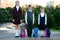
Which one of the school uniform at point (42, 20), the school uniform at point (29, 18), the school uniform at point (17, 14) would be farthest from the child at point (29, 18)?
the school uniform at point (17, 14)

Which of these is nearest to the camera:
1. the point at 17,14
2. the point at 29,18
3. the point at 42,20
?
the point at 42,20

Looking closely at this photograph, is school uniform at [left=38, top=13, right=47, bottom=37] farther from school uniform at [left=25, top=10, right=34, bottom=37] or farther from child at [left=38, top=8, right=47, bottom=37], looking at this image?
school uniform at [left=25, top=10, right=34, bottom=37]

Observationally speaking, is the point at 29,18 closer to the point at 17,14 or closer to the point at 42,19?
the point at 42,19

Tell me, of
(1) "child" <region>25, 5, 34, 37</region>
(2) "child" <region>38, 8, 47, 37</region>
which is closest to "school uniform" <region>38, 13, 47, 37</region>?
(2) "child" <region>38, 8, 47, 37</region>

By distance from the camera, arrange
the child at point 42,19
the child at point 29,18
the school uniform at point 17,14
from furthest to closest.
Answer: the school uniform at point 17,14 → the child at point 29,18 → the child at point 42,19

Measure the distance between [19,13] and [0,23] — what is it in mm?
6497

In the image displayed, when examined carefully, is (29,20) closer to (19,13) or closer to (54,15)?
(19,13)

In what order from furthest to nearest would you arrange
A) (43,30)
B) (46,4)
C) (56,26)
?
(46,4) → (56,26) → (43,30)

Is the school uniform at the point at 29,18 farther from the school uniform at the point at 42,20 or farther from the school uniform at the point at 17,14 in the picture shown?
the school uniform at the point at 17,14

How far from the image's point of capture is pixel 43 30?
12375 mm

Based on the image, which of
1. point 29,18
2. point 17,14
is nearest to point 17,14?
point 17,14

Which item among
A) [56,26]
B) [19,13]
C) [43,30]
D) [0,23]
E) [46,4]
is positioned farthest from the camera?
[46,4]

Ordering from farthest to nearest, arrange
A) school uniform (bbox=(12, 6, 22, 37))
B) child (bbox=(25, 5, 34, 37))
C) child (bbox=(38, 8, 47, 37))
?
school uniform (bbox=(12, 6, 22, 37)) → child (bbox=(25, 5, 34, 37)) → child (bbox=(38, 8, 47, 37))

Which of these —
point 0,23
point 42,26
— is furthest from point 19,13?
point 0,23
